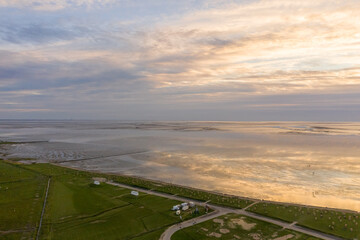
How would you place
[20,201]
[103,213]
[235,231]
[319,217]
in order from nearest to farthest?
[235,231] → [319,217] → [103,213] → [20,201]

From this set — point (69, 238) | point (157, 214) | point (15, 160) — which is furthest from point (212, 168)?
point (15, 160)

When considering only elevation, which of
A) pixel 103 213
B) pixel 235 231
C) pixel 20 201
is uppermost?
pixel 20 201

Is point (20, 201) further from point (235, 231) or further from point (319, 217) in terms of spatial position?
point (319, 217)

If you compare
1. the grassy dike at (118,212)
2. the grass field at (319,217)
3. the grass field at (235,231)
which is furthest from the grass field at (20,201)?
the grass field at (319,217)

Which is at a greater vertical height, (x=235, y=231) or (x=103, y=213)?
(x=103, y=213)

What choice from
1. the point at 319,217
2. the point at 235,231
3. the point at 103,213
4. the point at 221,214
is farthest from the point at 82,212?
the point at 319,217

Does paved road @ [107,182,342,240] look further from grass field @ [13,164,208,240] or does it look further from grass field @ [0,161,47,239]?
grass field @ [0,161,47,239]
